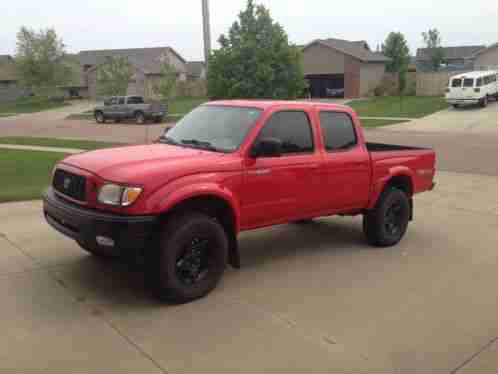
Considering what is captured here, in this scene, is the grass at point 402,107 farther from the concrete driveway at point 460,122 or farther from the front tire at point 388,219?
the front tire at point 388,219

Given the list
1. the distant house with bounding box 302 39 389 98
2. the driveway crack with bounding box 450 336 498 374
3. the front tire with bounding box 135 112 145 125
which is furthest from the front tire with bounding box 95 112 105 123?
the driveway crack with bounding box 450 336 498 374

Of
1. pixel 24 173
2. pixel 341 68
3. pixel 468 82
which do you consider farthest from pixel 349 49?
pixel 24 173

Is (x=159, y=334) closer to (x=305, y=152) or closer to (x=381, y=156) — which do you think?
(x=305, y=152)

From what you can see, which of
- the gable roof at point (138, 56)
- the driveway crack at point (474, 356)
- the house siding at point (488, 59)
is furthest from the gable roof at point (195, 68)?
Answer: the driveway crack at point (474, 356)

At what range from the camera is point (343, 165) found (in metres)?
6.07

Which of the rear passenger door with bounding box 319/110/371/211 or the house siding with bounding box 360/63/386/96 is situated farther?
the house siding with bounding box 360/63/386/96

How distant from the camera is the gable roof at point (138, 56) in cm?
6806

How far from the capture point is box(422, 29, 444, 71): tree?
74.2 m

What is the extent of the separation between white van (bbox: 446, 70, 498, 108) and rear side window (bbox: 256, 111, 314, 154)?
32990 millimetres

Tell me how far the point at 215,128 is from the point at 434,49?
253 ft

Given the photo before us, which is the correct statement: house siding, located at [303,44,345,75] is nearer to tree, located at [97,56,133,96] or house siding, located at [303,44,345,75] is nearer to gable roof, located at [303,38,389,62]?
gable roof, located at [303,38,389,62]

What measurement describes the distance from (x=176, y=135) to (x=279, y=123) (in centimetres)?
116

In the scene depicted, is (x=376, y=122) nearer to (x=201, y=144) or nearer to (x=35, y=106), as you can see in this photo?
(x=201, y=144)

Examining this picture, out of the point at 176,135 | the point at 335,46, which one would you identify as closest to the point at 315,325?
the point at 176,135
